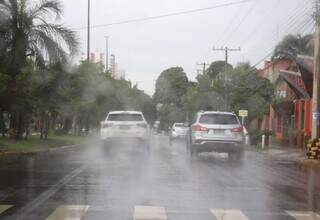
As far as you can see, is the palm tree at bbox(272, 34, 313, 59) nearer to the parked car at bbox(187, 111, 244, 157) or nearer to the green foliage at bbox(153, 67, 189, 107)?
the parked car at bbox(187, 111, 244, 157)

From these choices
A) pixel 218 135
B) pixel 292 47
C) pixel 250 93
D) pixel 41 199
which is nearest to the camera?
pixel 41 199

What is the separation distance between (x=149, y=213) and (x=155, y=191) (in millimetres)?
2876

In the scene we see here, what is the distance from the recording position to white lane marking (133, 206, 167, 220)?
994 cm

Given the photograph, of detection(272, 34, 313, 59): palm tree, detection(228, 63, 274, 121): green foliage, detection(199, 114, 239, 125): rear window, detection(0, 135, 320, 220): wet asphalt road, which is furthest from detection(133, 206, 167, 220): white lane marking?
detection(228, 63, 274, 121): green foliage

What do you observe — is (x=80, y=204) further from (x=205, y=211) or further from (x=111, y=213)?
(x=205, y=211)

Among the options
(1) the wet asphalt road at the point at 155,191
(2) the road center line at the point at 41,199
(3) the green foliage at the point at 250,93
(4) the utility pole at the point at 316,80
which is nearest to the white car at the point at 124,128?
(1) the wet asphalt road at the point at 155,191

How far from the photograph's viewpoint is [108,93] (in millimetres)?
58062

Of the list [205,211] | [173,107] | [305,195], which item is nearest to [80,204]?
[205,211]

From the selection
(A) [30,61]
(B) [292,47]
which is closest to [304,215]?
(A) [30,61]

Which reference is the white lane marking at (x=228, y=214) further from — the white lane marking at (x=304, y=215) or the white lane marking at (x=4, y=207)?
the white lane marking at (x=4, y=207)

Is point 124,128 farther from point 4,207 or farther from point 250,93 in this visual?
point 250,93

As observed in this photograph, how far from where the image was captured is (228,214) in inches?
410

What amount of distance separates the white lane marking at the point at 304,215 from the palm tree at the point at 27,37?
21405mm

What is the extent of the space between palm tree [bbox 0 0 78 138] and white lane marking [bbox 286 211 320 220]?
2140 centimetres
